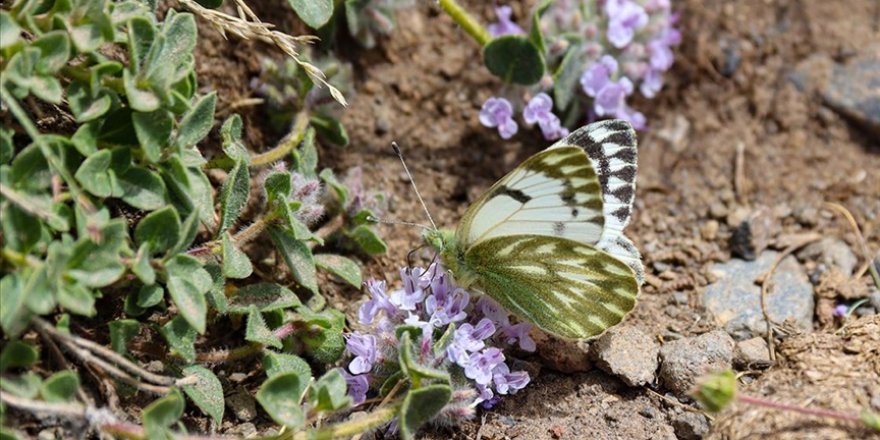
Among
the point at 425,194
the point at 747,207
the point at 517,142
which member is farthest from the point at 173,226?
the point at 747,207

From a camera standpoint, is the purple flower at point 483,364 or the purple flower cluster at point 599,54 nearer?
the purple flower at point 483,364

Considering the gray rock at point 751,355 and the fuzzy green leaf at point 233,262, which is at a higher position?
the fuzzy green leaf at point 233,262

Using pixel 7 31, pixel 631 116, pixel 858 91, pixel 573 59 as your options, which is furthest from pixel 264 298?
pixel 858 91

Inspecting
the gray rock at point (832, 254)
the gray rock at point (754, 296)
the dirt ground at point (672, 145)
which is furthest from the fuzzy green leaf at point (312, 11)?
the gray rock at point (832, 254)

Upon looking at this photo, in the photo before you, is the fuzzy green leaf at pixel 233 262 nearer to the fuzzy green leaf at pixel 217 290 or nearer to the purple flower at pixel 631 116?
the fuzzy green leaf at pixel 217 290

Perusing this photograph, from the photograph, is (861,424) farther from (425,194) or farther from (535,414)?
(425,194)

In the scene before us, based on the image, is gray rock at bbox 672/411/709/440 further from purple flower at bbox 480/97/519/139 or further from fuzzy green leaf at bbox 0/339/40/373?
fuzzy green leaf at bbox 0/339/40/373

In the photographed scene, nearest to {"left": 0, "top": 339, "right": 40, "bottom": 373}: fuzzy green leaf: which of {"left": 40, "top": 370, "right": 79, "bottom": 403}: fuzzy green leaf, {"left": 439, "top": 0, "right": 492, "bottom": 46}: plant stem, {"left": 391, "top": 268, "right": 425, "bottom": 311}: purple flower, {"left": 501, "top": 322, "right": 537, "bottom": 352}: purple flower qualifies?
{"left": 40, "top": 370, "right": 79, "bottom": 403}: fuzzy green leaf
